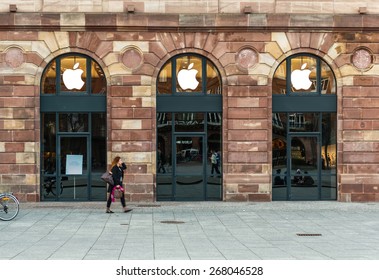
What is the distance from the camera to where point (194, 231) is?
667 inches

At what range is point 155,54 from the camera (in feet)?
78.7

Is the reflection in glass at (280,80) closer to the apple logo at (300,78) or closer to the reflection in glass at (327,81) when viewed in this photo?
the apple logo at (300,78)

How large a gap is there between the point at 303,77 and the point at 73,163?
31.7 feet

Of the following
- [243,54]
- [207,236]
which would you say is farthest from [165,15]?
[207,236]

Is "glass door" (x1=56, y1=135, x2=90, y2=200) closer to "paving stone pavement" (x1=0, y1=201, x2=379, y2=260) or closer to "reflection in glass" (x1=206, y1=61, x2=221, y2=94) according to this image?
"paving stone pavement" (x1=0, y1=201, x2=379, y2=260)

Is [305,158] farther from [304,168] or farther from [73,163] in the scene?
[73,163]

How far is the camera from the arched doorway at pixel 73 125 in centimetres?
2398

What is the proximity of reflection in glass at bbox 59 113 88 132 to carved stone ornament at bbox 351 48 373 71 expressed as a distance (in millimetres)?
10787

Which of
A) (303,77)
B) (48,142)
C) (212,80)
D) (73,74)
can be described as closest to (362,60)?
(303,77)

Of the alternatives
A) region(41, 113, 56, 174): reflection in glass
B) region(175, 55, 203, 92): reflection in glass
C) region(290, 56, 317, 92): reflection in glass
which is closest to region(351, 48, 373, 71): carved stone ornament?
region(290, 56, 317, 92): reflection in glass

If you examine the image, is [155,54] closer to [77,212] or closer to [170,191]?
[170,191]

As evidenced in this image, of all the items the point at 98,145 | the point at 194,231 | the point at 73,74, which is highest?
the point at 73,74

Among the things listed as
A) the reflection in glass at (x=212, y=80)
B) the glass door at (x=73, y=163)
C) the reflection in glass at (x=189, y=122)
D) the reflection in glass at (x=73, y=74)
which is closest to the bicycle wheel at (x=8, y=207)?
the glass door at (x=73, y=163)

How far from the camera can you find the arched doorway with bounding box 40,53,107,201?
78.7ft
